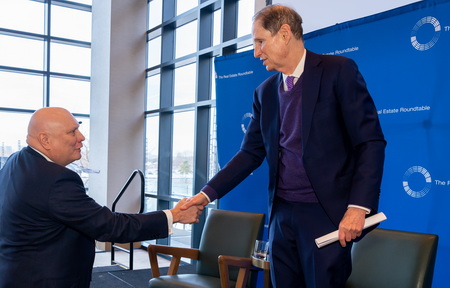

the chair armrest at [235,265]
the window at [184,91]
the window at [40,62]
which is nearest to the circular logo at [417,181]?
the chair armrest at [235,265]

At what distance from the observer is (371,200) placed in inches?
59.4

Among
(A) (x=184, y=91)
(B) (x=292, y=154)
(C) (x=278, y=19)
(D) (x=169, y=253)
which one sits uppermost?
(A) (x=184, y=91)

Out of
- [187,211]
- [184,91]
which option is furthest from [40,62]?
[187,211]

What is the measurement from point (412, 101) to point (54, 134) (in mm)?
2012

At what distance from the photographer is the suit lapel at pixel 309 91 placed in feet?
5.32

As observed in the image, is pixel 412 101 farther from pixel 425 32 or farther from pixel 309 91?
pixel 309 91

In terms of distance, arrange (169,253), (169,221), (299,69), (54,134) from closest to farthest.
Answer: (299,69) < (54,134) < (169,221) < (169,253)

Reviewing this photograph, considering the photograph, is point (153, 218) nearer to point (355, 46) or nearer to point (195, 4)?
point (355, 46)

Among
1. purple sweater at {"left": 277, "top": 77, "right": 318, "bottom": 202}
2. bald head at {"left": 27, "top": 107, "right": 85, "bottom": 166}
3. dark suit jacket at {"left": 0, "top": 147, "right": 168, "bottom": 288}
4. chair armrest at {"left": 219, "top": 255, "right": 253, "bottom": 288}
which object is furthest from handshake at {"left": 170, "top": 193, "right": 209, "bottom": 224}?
chair armrest at {"left": 219, "top": 255, "right": 253, "bottom": 288}

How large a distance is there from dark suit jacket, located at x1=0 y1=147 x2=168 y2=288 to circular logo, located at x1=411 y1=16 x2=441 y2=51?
6.51 ft

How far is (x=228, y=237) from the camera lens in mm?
3727

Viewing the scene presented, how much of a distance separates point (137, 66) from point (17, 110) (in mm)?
2199

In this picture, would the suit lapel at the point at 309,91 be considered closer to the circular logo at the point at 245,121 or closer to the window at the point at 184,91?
the circular logo at the point at 245,121

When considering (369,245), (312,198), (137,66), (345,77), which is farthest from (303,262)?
(137,66)
